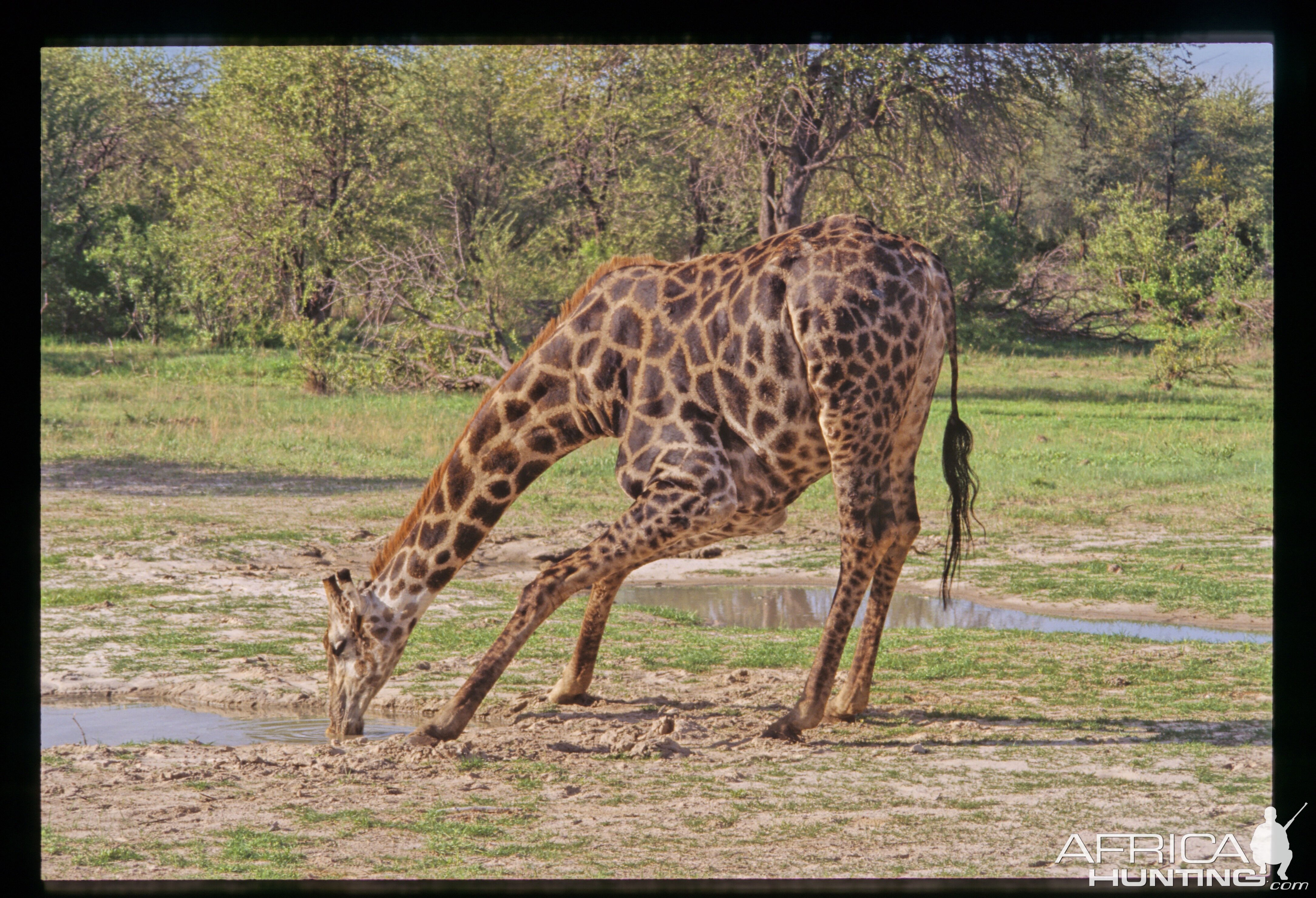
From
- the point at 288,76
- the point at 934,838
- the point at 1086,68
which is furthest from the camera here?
the point at 288,76

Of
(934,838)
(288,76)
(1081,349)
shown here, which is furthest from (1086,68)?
(934,838)

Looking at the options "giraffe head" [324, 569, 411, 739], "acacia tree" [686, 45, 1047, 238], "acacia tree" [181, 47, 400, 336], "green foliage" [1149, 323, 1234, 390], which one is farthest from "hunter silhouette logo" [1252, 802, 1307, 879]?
"acacia tree" [181, 47, 400, 336]

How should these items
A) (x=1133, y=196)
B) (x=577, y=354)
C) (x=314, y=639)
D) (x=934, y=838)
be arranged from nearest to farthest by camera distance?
(x=934, y=838) → (x=577, y=354) → (x=314, y=639) → (x=1133, y=196)

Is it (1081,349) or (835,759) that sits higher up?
(1081,349)

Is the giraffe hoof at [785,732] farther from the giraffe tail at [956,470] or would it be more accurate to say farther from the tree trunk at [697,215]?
the tree trunk at [697,215]

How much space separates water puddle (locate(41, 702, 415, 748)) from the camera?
607cm

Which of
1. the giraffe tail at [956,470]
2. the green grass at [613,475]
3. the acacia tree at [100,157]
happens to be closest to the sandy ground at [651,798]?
the giraffe tail at [956,470]

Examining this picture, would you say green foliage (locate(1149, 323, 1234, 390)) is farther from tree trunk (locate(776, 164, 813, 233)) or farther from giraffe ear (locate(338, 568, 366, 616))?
giraffe ear (locate(338, 568, 366, 616))

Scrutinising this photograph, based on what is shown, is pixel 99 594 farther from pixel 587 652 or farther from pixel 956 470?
pixel 956 470

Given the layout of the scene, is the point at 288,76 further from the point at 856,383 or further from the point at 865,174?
the point at 856,383

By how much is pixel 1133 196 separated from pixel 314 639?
84.1ft

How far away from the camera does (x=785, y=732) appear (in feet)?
19.1

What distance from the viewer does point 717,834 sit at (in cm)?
455

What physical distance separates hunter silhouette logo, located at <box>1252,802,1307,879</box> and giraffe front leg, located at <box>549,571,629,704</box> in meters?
3.16
